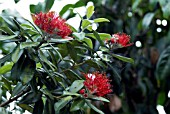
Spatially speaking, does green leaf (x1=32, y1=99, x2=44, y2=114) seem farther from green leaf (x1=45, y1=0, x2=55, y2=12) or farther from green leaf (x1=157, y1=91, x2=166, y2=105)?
green leaf (x1=157, y1=91, x2=166, y2=105)

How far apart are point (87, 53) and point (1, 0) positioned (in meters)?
0.24

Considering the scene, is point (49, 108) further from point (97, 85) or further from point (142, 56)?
point (142, 56)

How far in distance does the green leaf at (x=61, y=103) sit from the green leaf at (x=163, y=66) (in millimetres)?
1152

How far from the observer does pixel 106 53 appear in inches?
37.3

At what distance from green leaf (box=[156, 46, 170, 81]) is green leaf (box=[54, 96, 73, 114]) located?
1.15 m

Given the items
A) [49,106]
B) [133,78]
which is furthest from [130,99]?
[49,106]

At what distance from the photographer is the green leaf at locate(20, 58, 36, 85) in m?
0.82

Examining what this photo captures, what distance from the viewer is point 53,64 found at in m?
0.92

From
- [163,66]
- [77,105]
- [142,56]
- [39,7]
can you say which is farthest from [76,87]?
[142,56]

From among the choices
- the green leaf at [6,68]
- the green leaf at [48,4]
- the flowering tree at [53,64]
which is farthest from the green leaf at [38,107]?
the green leaf at [48,4]

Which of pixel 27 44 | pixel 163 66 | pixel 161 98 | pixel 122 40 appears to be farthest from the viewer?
pixel 161 98

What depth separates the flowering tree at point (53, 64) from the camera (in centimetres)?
82

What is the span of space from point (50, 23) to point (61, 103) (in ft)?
0.51

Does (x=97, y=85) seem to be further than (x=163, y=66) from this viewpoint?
No
